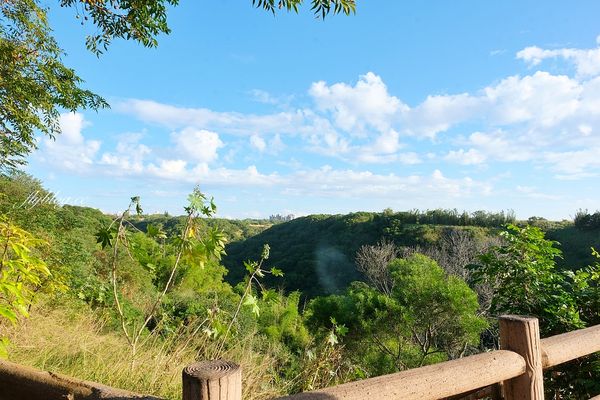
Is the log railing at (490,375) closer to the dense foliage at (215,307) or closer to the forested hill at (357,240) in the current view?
the dense foliage at (215,307)

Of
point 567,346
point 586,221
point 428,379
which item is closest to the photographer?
point 428,379

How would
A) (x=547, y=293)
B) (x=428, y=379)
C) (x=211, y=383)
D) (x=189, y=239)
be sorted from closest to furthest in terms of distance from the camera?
(x=211, y=383) → (x=428, y=379) → (x=189, y=239) → (x=547, y=293)

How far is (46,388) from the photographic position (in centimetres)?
161

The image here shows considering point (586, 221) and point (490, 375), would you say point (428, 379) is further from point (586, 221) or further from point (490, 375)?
point (586, 221)

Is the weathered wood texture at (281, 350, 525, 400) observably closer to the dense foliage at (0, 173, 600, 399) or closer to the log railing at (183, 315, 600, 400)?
the log railing at (183, 315, 600, 400)

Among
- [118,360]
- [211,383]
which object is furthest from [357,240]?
[211,383]

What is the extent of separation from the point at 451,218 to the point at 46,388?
38.3 metres

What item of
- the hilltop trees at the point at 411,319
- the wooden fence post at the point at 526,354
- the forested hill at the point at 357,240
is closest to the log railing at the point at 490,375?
the wooden fence post at the point at 526,354

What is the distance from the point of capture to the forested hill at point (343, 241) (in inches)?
1318

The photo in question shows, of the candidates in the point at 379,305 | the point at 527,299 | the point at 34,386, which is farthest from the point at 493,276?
the point at 379,305

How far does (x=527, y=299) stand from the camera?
143 inches

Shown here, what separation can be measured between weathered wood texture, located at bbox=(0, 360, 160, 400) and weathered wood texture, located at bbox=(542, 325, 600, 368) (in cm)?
182

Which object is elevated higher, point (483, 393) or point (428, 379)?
point (428, 379)

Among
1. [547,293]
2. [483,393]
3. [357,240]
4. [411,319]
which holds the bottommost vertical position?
[411,319]
